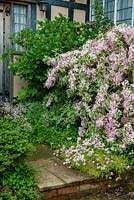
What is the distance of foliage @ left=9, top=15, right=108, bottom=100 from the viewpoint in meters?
5.80

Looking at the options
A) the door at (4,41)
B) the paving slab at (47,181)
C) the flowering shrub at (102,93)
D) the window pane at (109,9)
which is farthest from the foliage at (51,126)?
the window pane at (109,9)

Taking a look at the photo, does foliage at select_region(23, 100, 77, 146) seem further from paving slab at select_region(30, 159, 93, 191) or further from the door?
the door

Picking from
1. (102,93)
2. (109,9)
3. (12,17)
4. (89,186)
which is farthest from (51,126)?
(109,9)

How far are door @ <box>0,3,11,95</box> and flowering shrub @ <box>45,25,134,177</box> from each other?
8.21 feet

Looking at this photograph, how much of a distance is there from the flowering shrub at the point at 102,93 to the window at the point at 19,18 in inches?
101

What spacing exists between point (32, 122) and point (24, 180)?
231 cm

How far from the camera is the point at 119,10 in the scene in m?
7.38

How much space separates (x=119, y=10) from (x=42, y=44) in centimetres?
246

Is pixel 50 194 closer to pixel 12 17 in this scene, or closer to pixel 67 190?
pixel 67 190

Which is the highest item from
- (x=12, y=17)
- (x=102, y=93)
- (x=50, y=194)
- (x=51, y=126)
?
(x=12, y=17)

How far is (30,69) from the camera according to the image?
19.6 feet

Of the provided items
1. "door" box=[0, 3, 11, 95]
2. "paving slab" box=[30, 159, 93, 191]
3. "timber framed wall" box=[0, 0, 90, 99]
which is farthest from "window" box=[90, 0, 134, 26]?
"paving slab" box=[30, 159, 93, 191]

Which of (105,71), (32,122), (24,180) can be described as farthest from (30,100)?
(24,180)

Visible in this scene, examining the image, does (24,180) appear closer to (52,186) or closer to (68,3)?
(52,186)
